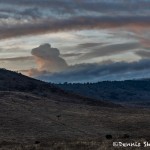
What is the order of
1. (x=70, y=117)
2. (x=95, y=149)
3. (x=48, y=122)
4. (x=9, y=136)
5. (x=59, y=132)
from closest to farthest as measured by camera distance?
(x=95, y=149)
(x=9, y=136)
(x=59, y=132)
(x=48, y=122)
(x=70, y=117)

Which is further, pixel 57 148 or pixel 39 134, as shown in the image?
pixel 39 134

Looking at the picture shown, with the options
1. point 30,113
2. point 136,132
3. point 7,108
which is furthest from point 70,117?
point 136,132

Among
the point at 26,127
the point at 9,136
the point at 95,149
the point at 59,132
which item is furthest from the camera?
the point at 26,127

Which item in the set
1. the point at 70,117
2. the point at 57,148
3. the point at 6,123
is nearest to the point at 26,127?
the point at 6,123

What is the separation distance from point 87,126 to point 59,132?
42.9ft

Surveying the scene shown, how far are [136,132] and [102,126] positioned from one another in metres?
12.6

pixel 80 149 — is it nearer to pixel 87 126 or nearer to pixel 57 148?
pixel 57 148

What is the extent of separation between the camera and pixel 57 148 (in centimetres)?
4862

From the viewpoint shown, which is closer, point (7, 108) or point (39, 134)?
point (39, 134)

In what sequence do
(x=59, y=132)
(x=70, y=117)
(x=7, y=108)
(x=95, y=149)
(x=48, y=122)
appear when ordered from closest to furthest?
(x=95, y=149) < (x=59, y=132) < (x=48, y=122) < (x=70, y=117) < (x=7, y=108)

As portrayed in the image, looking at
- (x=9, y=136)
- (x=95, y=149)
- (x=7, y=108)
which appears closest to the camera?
(x=95, y=149)

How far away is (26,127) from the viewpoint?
3514 inches

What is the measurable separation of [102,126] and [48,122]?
13.7 m

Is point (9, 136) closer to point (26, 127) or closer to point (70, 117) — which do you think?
point (26, 127)
